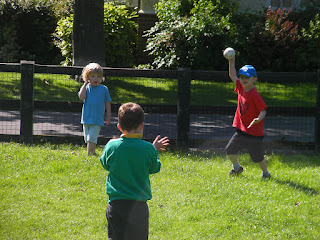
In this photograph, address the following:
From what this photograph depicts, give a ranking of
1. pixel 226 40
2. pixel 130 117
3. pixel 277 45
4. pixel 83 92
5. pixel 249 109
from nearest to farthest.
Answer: pixel 130 117, pixel 249 109, pixel 83 92, pixel 226 40, pixel 277 45

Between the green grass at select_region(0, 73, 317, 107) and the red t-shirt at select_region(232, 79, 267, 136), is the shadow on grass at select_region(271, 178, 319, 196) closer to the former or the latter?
the red t-shirt at select_region(232, 79, 267, 136)

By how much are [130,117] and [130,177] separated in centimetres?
43

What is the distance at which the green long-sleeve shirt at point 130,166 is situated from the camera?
11.6ft

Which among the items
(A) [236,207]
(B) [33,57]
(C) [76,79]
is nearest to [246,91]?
(A) [236,207]

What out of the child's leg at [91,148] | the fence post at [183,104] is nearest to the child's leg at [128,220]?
the child's leg at [91,148]

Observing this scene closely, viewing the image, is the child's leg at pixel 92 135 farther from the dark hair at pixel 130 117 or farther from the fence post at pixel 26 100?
the dark hair at pixel 130 117

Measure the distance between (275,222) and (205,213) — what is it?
71 cm

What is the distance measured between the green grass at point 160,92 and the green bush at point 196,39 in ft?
8.08

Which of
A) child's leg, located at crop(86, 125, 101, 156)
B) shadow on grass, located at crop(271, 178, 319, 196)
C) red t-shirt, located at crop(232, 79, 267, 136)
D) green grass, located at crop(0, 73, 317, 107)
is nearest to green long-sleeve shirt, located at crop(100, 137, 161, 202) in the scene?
red t-shirt, located at crop(232, 79, 267, 136)

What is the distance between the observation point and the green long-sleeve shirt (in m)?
3.54

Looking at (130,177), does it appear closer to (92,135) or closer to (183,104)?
(92,135)

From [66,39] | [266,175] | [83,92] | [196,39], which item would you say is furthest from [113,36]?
[266,175]

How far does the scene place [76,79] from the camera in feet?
42.5

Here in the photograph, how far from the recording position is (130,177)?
11.6ft
